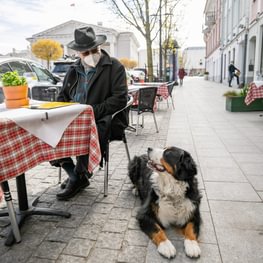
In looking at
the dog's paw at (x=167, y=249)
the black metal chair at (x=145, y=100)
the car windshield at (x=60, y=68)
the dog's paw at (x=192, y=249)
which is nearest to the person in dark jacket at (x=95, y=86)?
the dog's paw at (x=167, y=249)

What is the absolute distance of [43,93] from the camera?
9.07 metres

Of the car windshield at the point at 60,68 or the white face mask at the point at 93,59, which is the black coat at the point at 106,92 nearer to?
the white face mask at the point at 93,59

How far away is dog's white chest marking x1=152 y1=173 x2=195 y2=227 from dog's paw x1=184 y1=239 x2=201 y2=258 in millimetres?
222

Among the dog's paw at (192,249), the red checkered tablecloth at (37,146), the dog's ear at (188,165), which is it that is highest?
the red checkered tablecloth at (37,146)

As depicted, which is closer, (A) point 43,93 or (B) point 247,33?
(A) point 43,93

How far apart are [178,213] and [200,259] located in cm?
40

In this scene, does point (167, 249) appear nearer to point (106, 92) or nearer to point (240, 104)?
point (106, 92)

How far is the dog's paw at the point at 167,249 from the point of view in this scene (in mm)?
2195

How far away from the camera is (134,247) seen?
235 centimetres

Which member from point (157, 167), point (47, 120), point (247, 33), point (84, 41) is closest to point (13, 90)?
point (47, 120)

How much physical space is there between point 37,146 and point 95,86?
1.14 m

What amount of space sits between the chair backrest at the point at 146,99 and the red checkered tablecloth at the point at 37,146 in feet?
12.5

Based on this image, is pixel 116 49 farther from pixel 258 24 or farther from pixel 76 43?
pixel 76 43

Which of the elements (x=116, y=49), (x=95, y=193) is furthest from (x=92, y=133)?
(x=116, y=49)
